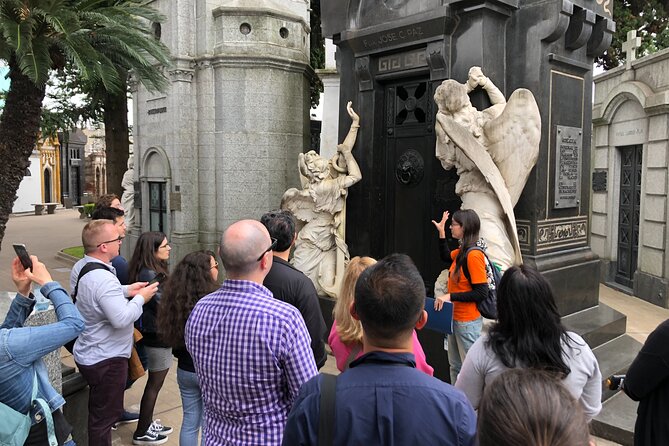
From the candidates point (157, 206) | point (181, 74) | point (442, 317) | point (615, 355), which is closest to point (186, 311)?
point (442, 317)

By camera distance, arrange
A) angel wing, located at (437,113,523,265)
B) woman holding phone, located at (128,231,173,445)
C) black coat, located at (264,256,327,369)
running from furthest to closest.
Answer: angel wing, located at (437,113,523,265) → woman holding phone, located at (128,231,173,445) → black coat, located at (264,256,327,369)

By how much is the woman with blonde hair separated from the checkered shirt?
1.51ft

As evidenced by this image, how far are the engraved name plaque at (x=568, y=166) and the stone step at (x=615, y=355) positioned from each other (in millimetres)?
1661

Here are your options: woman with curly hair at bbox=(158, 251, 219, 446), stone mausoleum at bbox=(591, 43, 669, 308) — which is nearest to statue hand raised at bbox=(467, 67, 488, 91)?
woman with curly hair at bbox=(158, 251, 219, 446)

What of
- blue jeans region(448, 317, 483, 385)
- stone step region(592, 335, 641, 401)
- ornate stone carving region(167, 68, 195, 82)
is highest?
ornate stone carving region(167, 68, 195, 82)

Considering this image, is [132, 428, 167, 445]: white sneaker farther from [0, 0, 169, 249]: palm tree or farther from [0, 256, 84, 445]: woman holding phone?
[0, 0, 169, 249]: palm tree

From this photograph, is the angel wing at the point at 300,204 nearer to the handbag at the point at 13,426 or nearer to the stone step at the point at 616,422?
the stone step at the point at 616,422

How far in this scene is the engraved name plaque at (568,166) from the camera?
649cm

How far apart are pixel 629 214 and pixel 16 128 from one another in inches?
445

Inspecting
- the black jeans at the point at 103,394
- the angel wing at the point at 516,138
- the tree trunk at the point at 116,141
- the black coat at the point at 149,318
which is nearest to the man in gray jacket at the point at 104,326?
the black jeans at the point at 103,394

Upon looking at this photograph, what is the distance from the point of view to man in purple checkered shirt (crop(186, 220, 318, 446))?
7.72ft

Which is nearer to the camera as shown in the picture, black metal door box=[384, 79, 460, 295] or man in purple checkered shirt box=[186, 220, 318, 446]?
man in purple checkered shirt box=[186, 220, 318, 446]

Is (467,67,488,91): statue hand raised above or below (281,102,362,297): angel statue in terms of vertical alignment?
above

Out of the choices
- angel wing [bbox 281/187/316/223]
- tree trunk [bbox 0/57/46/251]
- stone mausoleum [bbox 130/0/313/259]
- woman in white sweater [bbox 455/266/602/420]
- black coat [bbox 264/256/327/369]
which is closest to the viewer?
woman in white sweater [bbox 455/266/602/420]
